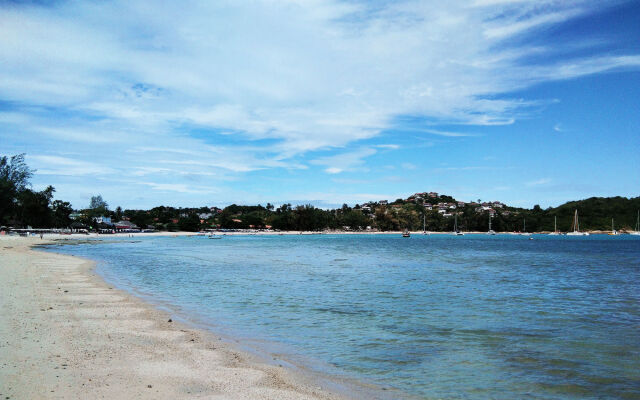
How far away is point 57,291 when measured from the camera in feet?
62.4

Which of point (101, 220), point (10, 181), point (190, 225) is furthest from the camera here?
point (190, 225)

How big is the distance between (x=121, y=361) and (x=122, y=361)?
0.02 meters

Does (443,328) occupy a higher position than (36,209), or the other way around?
(36,209)

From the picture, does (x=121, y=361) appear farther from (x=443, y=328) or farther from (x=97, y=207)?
(x=97, y=207)

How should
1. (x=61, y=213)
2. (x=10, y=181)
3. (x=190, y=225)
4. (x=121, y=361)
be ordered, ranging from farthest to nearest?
(x=190, y=225) < (x=61, y=213) < (x=10, y=181) < (x=121, y=361)

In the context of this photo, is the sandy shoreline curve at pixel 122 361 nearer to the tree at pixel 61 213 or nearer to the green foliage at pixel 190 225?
the tree at pixel 61 213

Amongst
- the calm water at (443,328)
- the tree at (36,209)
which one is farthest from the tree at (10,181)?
the calm water at (443,328)

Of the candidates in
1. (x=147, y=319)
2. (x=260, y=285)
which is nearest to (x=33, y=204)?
(x=260, y=285)

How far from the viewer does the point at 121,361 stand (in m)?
9.12

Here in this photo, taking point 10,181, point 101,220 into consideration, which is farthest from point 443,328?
point 101,220

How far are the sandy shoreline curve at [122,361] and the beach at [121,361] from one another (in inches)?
0.6

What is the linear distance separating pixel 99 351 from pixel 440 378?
24.6 ft

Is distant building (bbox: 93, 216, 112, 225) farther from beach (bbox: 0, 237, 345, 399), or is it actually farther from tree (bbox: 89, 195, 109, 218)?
beach (bbox: 0, 237, 345, 399)

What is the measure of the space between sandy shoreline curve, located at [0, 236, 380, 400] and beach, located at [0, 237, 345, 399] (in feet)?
0.05
